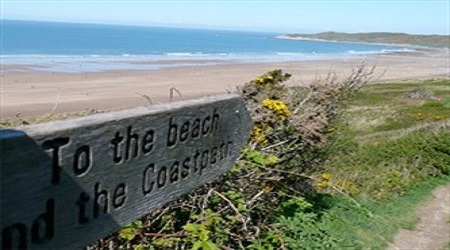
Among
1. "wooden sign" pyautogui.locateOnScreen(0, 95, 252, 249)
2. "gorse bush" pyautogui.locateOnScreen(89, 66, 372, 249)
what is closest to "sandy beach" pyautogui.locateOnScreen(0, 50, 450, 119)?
"gorse bush" pyautogui.locateOnScreen(89, 66, 372, 249)

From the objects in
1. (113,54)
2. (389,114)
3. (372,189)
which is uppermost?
(113,54)

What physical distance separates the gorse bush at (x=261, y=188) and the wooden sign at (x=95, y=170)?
3.29 ft

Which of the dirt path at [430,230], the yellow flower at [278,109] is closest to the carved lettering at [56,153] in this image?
the yellow flower at [278,109]

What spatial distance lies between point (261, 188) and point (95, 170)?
296cm

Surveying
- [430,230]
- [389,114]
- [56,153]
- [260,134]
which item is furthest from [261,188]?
[389,114]

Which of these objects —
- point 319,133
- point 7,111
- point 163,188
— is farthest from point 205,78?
point 163,188

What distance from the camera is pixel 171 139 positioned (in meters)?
1.90

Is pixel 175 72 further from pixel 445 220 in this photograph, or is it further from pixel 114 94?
pixel 445 220

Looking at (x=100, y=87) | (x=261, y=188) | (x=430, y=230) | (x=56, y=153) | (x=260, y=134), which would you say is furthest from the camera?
(x=100, y=87)

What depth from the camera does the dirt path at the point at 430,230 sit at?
7.34 metres

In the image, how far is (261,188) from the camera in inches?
172

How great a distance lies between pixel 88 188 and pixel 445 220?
8.02 metres

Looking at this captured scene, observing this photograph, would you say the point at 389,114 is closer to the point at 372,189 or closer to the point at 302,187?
the point at 372,189

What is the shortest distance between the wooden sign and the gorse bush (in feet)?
3.29
